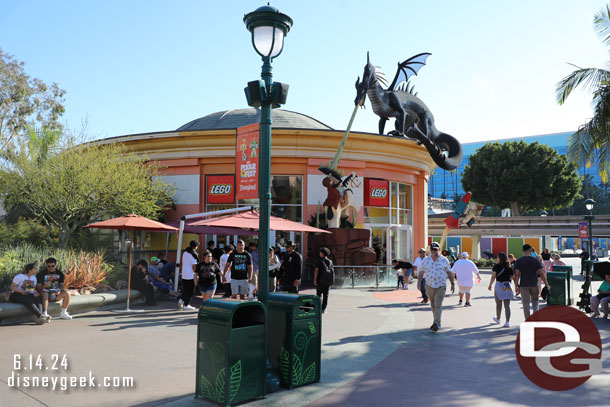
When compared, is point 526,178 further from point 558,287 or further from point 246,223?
point 246,223

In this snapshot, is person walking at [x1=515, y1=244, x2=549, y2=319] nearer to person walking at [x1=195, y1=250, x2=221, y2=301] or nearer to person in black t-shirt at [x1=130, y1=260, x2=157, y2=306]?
person walking at [x1=195, y1=250, x2=221, y2=301]

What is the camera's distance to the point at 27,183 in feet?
51.8

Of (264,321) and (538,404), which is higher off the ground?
(264,321)

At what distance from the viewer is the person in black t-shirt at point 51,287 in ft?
31.1

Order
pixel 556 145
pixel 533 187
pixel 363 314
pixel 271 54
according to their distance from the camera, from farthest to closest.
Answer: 1. pixel 556 145
2. pixel 533 187
3. pixel 363 314
4. pixel 271 54

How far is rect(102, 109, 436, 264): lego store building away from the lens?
65.3 ft

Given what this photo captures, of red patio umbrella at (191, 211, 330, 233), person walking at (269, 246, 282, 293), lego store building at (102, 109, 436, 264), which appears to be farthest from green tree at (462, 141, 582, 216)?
person walking at (269, 246, 282, 293)

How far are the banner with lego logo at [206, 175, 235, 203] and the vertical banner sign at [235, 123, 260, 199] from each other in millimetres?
13741

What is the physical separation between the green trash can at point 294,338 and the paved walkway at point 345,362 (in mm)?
168

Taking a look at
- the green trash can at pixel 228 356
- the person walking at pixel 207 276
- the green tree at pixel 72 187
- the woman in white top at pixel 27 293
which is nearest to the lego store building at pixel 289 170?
the green tree at pixel 72 187

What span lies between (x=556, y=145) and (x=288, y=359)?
138483mm

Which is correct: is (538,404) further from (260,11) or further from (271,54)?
(260,11)

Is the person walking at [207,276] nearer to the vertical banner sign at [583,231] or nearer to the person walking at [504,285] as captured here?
the person walking at [504,285]

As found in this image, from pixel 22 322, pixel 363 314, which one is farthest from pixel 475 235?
pixel 22 322
